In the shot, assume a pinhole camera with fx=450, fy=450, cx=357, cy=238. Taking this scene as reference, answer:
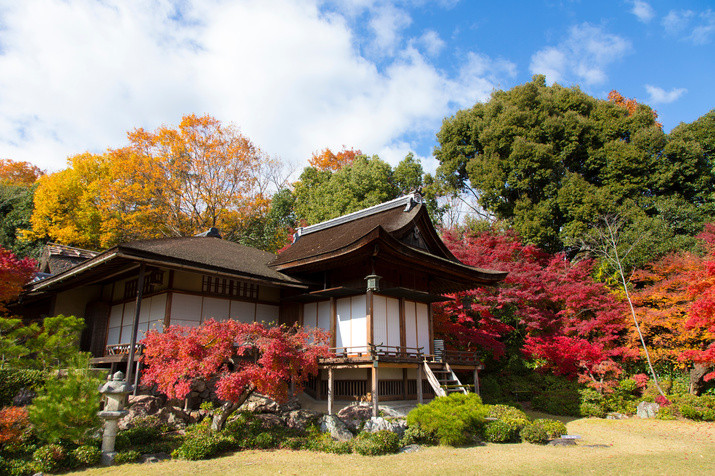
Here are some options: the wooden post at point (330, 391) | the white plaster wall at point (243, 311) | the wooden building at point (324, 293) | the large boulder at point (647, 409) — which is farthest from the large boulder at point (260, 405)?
the large boulder at point (647, 409)

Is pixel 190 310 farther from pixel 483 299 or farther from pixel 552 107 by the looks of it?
pixel 552 107

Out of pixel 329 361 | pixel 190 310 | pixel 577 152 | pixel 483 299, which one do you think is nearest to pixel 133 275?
pixel 190 310

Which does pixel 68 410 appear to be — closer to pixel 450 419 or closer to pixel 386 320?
pixel 450 419

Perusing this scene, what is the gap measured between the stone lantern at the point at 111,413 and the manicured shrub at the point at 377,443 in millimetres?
5015

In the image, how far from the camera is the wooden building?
44.0 ft

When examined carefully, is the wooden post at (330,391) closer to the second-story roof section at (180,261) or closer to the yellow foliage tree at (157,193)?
the second-story roof section at (180,261)

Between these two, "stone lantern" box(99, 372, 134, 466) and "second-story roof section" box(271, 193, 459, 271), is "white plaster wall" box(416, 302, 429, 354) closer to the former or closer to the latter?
"second-story roof section" box(271, 193, 459, 271)

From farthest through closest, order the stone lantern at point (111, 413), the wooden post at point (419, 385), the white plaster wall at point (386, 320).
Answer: the white plaster wall at point (386, 320), the wooden post at point (419, 385), the stone lantern at point (111, 413)

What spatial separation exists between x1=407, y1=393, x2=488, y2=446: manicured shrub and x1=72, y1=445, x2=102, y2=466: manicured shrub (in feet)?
22.5

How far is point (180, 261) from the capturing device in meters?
12.4

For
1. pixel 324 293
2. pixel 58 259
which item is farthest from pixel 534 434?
pixel 58 259

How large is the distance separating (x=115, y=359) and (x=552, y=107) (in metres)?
27.8

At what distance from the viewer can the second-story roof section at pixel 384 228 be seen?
15820mm

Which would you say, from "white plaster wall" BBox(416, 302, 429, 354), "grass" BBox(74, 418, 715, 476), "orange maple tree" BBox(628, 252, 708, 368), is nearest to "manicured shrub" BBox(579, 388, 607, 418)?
"orange maple tree" BBox(628, 252, 708, 368)
